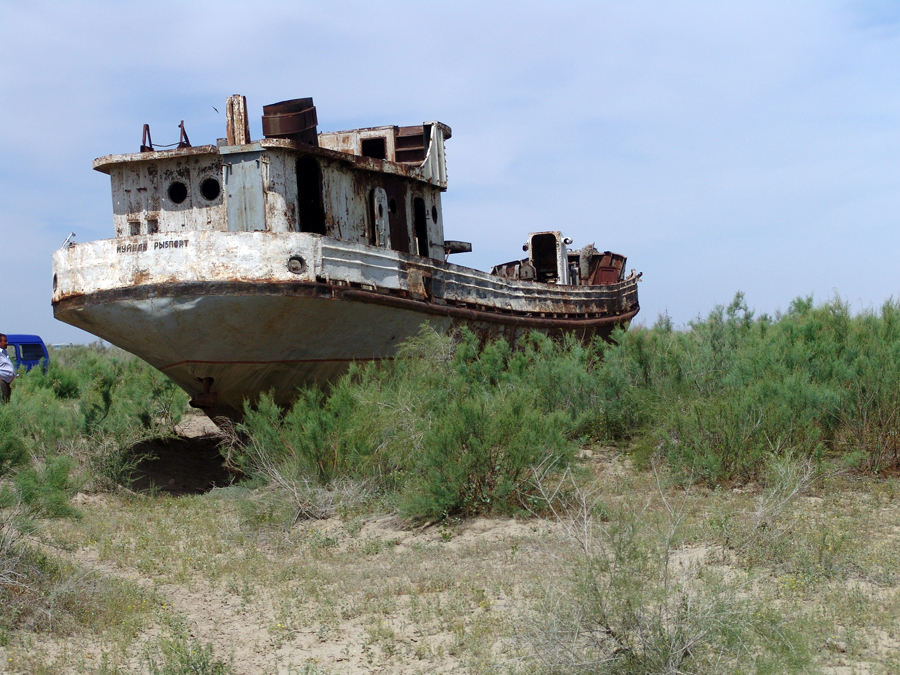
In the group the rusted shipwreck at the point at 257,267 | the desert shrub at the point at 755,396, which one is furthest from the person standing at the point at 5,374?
the desert shrub at the point at 755,396

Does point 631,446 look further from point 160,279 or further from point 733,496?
point 160,279

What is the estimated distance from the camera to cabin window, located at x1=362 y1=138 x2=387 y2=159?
1311cm

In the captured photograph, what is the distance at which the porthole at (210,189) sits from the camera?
412 inches

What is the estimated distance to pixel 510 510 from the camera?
6.67 m

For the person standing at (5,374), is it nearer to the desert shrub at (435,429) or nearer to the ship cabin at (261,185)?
the ship cabin at (261,185)

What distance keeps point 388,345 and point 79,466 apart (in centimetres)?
401

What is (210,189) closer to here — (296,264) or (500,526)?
(296,264)

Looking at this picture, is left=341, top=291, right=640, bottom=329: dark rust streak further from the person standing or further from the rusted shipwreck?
the person standing

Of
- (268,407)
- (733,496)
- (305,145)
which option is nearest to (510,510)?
(733,496)

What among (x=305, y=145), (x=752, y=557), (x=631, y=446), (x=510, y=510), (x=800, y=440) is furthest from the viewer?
(x=305, y=145)

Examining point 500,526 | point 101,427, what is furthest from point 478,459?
point 101,427

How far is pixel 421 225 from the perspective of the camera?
12.8m

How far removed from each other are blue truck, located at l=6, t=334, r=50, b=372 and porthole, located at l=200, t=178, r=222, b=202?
41.7 feet

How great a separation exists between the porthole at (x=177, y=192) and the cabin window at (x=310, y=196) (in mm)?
1410
